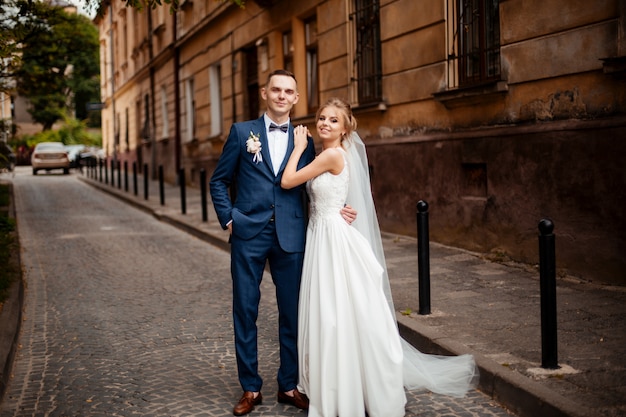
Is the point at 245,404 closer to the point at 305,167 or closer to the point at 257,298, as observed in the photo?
the point at 257,298

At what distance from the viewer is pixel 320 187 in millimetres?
4473

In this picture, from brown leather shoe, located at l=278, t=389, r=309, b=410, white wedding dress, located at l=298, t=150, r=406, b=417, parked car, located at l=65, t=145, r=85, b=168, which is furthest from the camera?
parked car, located at l=65, t=145, r=85, b=168

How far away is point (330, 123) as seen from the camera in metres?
4.47

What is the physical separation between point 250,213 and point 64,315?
3.58 m

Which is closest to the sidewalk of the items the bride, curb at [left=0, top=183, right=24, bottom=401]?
the bride

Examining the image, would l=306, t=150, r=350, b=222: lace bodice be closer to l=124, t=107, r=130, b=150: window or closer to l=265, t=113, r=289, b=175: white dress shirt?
l=265, t=113, r=289, b=175: white dress shirt

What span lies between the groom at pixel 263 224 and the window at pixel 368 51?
7.34 metres

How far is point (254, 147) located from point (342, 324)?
3.75ft

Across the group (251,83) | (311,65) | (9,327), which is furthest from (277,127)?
(251,83)

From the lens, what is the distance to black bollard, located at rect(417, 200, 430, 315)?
6277mm

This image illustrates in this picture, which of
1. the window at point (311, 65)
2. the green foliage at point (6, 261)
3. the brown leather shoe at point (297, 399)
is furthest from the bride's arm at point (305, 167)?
the window at point (311, 65)

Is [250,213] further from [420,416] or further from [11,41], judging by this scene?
[11,41]

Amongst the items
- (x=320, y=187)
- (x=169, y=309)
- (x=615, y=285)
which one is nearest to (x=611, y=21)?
(x=615, y=285)

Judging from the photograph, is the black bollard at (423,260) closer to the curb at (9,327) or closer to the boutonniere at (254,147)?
the boutonniere at (254,147)
